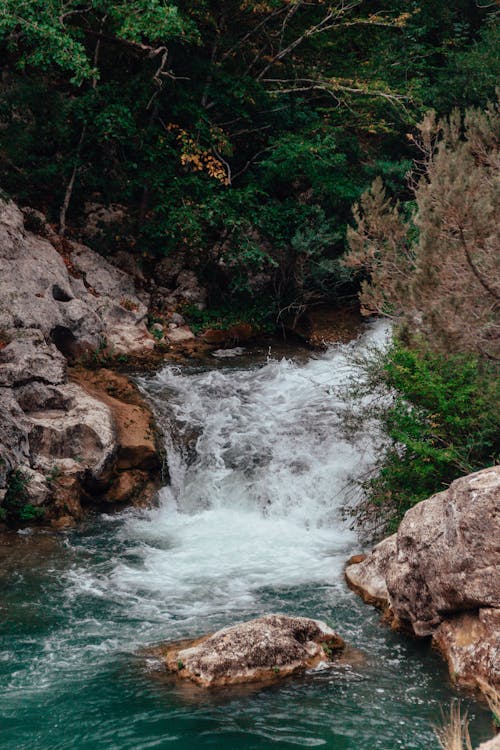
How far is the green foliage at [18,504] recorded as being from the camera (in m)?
10.4

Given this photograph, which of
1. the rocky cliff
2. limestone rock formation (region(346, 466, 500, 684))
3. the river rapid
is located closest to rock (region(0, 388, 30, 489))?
the rocky cliff

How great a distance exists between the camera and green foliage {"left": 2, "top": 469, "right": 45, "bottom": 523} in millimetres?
10430

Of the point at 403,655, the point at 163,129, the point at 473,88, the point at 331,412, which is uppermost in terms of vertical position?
the point at 473,88

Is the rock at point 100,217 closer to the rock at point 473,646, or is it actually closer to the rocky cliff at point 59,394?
the rocky cliff at point 59,394

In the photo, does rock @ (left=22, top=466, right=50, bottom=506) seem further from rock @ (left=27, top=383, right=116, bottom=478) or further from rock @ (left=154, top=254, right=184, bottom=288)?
rock @ (left=154, top=254, right=184, bottom=288)

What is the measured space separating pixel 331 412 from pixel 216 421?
6.43 ft

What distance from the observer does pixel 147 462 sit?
12039 millimetres

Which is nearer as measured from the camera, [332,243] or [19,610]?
[19,610]

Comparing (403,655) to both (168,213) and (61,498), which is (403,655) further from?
(168,213)

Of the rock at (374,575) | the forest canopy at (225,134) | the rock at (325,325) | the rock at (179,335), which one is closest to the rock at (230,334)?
the rock at (179,335)

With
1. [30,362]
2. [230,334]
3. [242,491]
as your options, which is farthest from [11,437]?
[230,334]

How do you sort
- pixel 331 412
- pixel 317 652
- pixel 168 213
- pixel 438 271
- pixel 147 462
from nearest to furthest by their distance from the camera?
pixel 317 652
pixel 438 271
pixel 147 462
pixel 331 412
pixel 168 213

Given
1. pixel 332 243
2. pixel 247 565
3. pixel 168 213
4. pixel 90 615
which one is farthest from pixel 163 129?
pixel 90 615

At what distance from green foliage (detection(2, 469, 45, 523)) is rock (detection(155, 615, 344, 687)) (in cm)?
389
